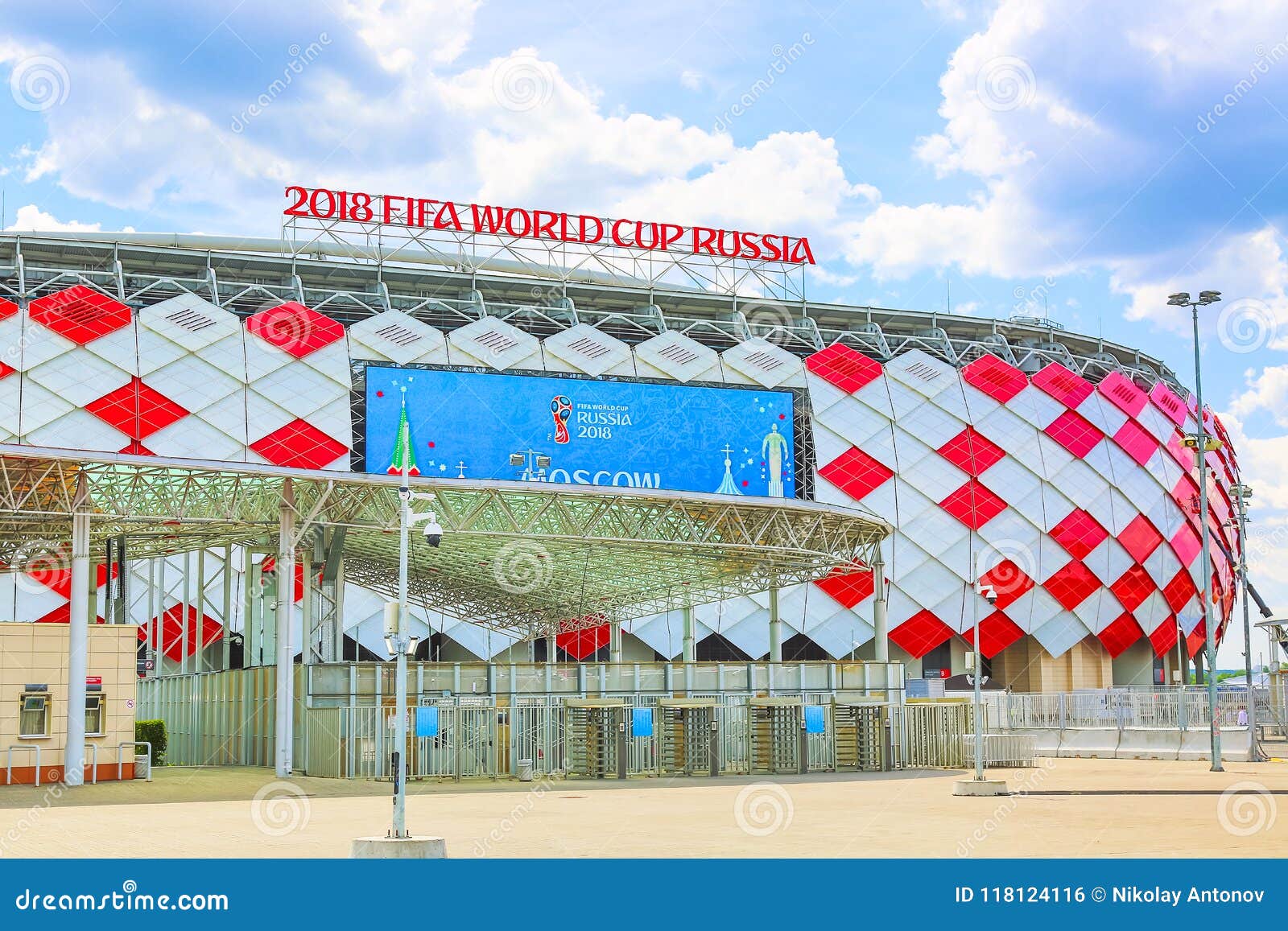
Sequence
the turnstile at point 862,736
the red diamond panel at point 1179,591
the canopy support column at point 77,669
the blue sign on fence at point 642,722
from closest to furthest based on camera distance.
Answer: the canopy support column at point 77,669, the blue sign on fence at point 642,722, the turnstile at point 862,736, the red diamond panel at point 1179,591

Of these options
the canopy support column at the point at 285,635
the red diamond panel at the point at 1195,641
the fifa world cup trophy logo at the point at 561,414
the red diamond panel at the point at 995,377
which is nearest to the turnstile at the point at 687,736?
the canopy support column at the point at 285,635

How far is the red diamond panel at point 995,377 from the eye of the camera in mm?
80562

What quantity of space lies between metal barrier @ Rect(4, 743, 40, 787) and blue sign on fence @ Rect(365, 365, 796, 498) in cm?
2932

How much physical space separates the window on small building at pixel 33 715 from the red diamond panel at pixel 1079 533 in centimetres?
5814

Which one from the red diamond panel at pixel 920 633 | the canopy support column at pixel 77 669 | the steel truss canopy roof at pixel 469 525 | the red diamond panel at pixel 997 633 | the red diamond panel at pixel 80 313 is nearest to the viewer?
the canopy support column at pixel 77 669

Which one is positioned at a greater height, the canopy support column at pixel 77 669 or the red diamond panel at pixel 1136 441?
the red diamond panel at pixel 1136 441

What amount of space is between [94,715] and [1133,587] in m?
62.0

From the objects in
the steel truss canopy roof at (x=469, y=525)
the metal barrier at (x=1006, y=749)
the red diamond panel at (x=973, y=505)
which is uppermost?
the red diamond panel at (x=973, y=505)

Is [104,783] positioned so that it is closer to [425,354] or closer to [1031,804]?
[1031,804]

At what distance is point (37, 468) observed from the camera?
33031mm

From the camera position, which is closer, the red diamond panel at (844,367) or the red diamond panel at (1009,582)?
the red diamond panel at (1009,582)

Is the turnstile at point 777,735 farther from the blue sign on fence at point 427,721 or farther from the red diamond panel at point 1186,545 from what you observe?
the red diamond panel at point 1186,545

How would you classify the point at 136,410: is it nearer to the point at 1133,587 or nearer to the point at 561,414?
the point at 561,414

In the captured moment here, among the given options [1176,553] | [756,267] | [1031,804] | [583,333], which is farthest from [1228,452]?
[1031,804]
